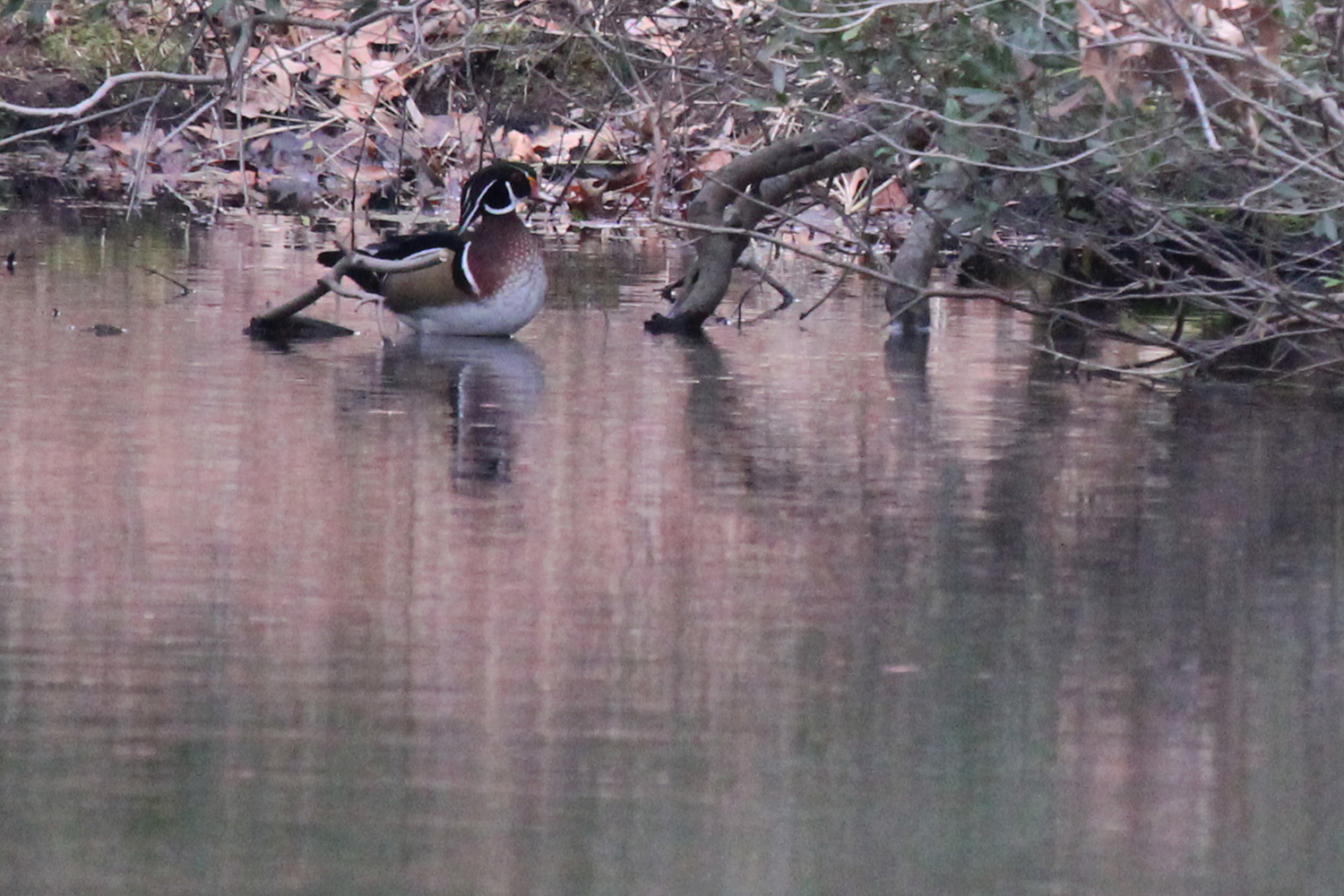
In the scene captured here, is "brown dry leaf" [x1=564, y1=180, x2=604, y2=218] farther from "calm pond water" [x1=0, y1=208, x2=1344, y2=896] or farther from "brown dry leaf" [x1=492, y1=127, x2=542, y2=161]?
"calm pond water" [x1=0, y1=208, x2=1344, y2=896]

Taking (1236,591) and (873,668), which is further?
(1236,591)

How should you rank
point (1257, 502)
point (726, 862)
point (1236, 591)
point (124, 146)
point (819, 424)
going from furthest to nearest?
1. point (124, 146)
2. point (819, 424)
3. point (1257, 502)
4. point (1236, 591)
5. point (726, 862)

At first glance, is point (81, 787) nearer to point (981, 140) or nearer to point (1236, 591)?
point (1236, 591)

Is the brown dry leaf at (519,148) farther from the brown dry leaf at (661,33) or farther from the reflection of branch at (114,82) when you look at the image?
the reflection of branch at (114,82)

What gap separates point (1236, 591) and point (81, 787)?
2.42 m

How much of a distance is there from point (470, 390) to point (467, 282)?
1414 mm

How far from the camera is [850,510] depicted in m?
5.68

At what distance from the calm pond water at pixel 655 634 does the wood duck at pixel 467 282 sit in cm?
94

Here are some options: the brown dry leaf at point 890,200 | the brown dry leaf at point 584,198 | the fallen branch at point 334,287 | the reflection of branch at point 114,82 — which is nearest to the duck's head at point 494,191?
the fallen branch at point 334,287

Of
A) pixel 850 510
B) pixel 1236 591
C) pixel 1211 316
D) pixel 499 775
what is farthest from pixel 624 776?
pixel 1211 316

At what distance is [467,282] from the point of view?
882cm

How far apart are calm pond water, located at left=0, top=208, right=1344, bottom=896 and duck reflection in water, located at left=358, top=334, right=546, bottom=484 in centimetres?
3

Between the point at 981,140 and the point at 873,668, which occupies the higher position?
the point at 981,140

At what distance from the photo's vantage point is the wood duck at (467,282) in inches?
348
